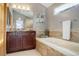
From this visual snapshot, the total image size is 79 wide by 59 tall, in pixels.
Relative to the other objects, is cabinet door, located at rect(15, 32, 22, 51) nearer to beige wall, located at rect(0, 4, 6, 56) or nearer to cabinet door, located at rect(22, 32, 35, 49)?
cabinet door, located at rect(22, 32, 35, 49)

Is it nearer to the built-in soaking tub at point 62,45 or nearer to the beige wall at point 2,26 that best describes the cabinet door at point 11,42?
the beige wall at point 2,26

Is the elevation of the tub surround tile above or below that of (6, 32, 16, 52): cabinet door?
above

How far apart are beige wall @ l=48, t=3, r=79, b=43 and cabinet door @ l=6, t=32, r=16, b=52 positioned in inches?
24.7

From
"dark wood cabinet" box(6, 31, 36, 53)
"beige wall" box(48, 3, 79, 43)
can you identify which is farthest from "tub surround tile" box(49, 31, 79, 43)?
"dark wood cabinet" box(6, 31, 36, 53)

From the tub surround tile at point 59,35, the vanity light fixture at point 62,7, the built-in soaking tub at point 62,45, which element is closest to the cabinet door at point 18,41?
the built-in soaking tub at point 62,45

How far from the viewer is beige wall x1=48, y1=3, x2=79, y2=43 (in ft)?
7.18

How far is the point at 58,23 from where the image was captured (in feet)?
7.38

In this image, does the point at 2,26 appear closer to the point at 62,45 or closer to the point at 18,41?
the point at 18,41

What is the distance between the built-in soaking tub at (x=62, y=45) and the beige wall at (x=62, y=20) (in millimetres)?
85

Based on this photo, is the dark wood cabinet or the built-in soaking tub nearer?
the built-in soaking tub

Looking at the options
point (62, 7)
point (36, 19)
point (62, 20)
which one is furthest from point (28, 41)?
point (62, 7)

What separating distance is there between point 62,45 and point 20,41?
2.30 feet

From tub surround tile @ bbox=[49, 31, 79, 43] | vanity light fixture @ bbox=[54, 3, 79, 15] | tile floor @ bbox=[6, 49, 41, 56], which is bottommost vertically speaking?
tile floor @ bbox=[6, 49, 41, 56]

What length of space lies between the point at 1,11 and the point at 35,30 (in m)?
0.62
